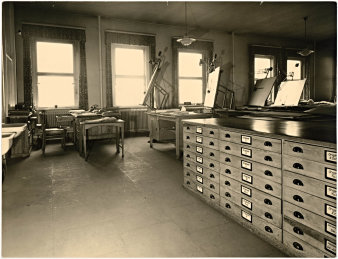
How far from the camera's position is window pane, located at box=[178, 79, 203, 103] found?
8312 millimetres

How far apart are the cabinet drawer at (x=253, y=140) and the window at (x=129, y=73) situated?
217 inches

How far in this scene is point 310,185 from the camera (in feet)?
5.10

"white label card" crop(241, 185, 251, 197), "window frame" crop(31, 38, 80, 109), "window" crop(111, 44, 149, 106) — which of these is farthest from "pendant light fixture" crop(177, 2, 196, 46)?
"white label card" crop(241, 185, 251, 197)

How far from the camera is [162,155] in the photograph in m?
4.88

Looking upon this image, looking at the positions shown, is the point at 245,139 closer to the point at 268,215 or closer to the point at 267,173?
the point at 267,173

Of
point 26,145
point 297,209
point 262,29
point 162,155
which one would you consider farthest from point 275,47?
point 297,209

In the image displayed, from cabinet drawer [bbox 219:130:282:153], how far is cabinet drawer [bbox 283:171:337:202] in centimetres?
18

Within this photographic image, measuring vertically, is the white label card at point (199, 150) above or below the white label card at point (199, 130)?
below

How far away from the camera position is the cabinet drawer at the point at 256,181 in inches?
70.9

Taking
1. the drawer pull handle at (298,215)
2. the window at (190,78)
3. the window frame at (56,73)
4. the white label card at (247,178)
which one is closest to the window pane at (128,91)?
the window frame at (56,73)

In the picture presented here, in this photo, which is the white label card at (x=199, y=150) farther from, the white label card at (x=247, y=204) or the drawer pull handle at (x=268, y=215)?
the drawer pull handle at (x=268, y=215)

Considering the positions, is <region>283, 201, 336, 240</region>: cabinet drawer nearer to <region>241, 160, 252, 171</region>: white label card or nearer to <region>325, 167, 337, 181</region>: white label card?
<region>325, 167, 337, 181</region>: white label card

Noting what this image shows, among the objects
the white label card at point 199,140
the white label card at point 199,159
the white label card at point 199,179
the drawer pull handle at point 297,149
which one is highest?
the drawer pull handle at point 297,149

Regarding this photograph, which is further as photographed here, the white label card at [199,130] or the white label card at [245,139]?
the white label card at [199,130]
